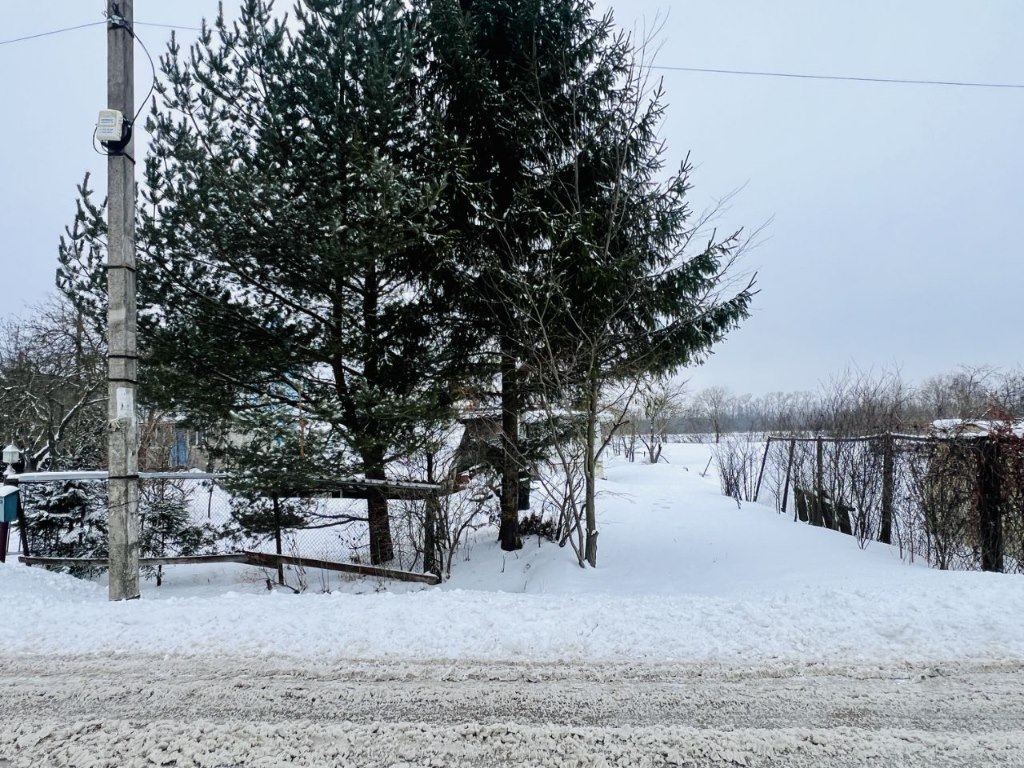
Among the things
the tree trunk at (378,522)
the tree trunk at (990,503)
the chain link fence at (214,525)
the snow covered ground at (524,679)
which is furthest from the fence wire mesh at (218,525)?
the tree trunk at (990,503)

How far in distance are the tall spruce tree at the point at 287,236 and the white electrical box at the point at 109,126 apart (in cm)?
138

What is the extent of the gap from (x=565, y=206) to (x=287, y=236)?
3.63 meters

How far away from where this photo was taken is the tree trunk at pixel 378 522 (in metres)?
7.39

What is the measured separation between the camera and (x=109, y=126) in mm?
5180

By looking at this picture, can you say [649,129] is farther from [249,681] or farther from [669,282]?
[249,681]

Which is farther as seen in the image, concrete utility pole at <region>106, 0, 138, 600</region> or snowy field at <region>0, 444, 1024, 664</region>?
concrete utility pole at <region>106, 0, 138, 600</region>

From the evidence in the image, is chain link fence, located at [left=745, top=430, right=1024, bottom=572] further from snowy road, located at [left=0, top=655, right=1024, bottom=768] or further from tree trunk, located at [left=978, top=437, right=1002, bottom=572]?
snowy road, located at [left=0, top=655, right=1024, bottom=768]

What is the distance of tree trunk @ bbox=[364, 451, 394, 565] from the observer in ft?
24.3

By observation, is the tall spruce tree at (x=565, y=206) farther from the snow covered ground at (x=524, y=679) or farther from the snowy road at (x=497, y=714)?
the snowy road at (x=497, y=714)

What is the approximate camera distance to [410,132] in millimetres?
7621

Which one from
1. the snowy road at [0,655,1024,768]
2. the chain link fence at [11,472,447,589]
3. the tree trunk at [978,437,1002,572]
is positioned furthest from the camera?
the chain link fence at [11,472,447,589]

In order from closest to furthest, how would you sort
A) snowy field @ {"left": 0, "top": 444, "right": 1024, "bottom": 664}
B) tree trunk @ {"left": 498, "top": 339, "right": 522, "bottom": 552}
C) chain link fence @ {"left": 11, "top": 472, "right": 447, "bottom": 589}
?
snowy field @ {"left": 0, "top": 444, "right": 1024, "bottom": 664}, chain link fence @ {"left": 11, "top": 472, "right": 447, "bottom": 589}, tree trunk @ {"left": 498, "top": 339, "right": 522, "bottom": 552}

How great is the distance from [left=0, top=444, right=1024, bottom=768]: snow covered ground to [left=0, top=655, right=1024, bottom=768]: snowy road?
0.04 feet

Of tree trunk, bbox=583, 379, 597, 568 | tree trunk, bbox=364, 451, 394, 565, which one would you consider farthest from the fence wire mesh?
tree trunk, bbox=583, 379, 597, 568
